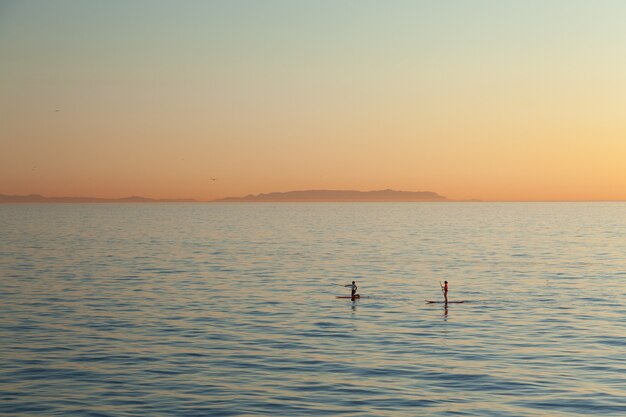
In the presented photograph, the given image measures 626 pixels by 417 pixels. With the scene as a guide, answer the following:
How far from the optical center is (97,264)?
89.9 meters

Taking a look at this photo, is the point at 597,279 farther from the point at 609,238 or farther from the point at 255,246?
the point at 609,238

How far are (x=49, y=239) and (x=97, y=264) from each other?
189 ft

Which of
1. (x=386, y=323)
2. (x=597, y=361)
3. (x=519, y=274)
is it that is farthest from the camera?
(x=519, y=274)

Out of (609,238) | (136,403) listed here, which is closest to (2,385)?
(136,403)

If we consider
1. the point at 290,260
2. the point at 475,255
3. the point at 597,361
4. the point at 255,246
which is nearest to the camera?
the point at 597,361

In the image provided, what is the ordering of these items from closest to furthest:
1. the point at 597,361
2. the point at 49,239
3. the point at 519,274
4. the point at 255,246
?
the point at 597,361
the point at 519,274
the point at 255,246
the point at 49,239

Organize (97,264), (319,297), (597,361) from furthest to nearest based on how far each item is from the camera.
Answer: (97,264) → (319,297) → (597,361)

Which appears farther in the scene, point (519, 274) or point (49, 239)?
point (49, 239)

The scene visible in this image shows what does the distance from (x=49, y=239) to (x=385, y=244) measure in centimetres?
5873

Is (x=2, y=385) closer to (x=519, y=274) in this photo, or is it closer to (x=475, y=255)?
(x=519, y=274)

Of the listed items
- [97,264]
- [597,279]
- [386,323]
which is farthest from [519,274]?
[97,264]

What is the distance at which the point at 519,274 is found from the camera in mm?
81062

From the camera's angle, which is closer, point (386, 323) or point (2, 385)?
point (2, 385)

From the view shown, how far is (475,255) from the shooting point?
106938 millimetres
